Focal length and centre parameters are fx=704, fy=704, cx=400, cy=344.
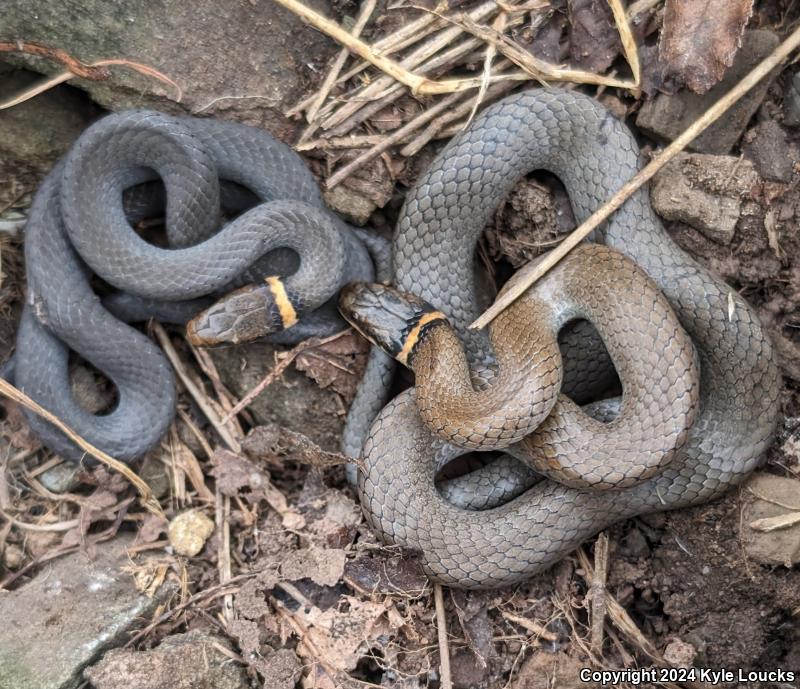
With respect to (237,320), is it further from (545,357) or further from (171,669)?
(171,669)

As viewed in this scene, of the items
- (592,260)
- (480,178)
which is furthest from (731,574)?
(480,178)

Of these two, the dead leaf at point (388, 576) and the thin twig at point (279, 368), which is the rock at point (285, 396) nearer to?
the thin twig at point (279, 368)

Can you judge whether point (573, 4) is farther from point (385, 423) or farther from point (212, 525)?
point (212, 525)

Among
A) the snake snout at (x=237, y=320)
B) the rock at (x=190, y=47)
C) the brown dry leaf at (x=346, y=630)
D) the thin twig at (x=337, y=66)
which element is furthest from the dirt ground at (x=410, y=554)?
the rock at (x=190, y=47)

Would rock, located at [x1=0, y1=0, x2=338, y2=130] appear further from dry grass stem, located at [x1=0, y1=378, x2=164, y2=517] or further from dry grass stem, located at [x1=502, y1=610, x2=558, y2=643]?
dry grass stem, located at [x1=502, y1=610, x2=558, y2=643]

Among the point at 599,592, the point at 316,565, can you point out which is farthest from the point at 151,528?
the point at 599,592
